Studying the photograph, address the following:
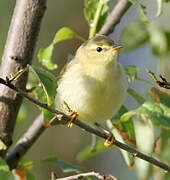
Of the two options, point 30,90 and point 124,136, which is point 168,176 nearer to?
point 124,136

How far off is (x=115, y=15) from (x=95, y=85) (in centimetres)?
60

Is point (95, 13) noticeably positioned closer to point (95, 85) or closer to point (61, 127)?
point (95, 85)

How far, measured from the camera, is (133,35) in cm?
309

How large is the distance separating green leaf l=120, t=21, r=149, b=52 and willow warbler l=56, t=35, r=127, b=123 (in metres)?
0.11

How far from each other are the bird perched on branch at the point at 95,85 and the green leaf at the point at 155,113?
447 millimetres

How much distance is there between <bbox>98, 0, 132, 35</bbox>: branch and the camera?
302cm

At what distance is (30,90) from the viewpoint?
9.07 feet

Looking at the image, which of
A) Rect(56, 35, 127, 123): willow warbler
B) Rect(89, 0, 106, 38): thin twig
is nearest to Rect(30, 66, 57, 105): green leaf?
Rect(56, 35, 127, 123): willow warbler

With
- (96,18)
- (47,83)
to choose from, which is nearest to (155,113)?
(47,83)

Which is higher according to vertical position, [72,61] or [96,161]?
[72,61]

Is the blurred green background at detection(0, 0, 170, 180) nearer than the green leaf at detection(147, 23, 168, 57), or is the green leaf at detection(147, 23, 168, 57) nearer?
the green leaf at detection(147, 23, 168, 57)

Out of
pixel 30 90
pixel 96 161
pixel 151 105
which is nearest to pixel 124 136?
pixel 151 105

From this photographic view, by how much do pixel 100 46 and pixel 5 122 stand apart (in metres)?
0.95

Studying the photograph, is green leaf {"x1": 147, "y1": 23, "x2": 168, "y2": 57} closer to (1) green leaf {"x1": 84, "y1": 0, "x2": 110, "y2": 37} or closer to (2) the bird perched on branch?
(2) the bird perched on branch
